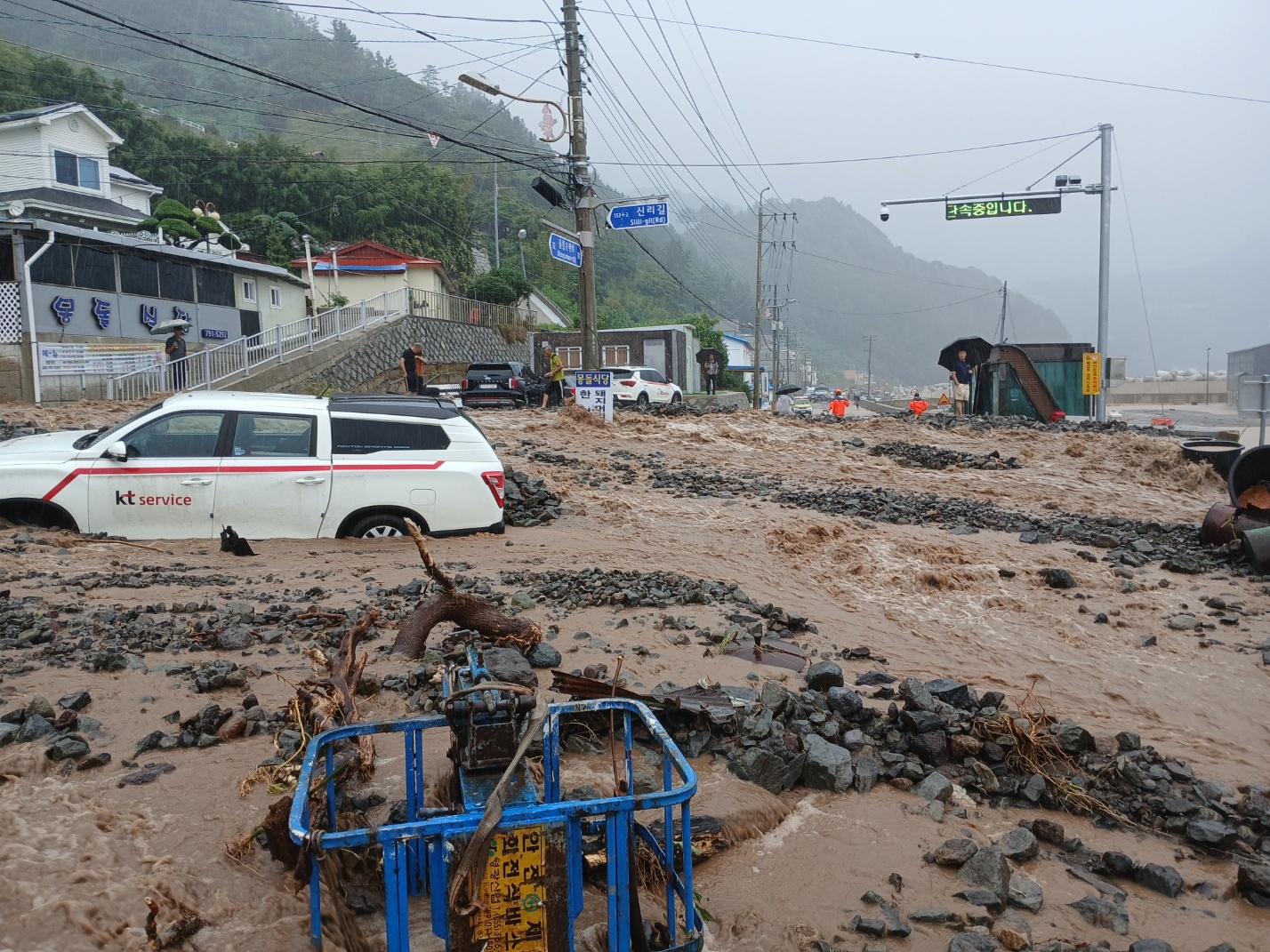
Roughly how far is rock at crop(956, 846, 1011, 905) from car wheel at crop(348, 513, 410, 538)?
21.0ft

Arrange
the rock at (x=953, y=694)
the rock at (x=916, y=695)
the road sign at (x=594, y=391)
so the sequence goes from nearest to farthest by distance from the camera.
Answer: the rock at (x=916, y=695) → the rock at (x=953, y=694) → the road sign at (x=594, y=391)

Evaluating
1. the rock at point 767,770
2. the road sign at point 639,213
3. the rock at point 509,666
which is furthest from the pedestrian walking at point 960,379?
the rock at point 767,770

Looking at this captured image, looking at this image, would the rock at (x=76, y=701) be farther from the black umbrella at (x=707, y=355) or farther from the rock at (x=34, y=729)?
the black umbrella at (x=707, y=355)

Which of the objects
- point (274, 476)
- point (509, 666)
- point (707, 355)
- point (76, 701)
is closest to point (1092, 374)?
point (274, 476)

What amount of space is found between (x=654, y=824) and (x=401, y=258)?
37.8m

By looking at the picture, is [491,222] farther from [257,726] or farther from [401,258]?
[257,726]

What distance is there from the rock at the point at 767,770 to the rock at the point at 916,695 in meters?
1.01

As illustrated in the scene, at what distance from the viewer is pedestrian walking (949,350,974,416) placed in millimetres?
25575

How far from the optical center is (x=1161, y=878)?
374 centimetres

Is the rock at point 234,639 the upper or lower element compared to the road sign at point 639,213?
lower

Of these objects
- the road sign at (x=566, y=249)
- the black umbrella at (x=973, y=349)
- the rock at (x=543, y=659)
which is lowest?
the rock at (x=543, y=659)

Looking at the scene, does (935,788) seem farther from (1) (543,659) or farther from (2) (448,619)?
(2) (448,619)

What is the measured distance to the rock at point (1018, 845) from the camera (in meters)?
3.91

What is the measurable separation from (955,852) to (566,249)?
1637 centimetres
